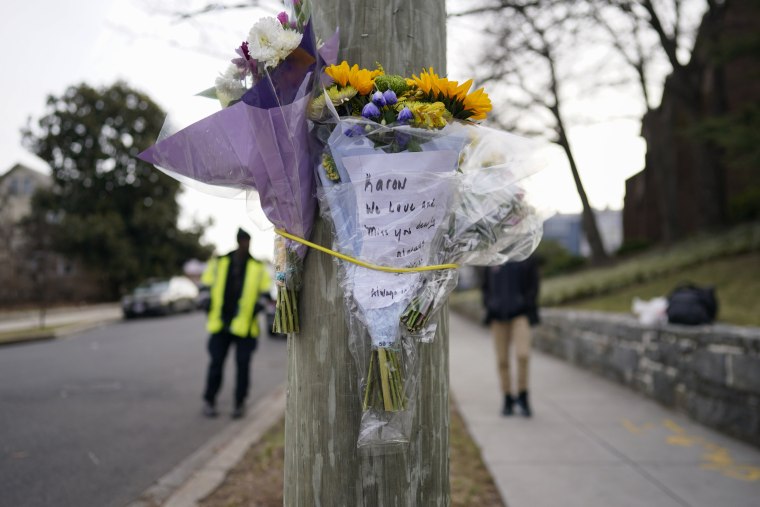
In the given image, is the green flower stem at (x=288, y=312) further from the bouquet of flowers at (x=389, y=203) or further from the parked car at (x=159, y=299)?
the parked car at (x=159, y=299)

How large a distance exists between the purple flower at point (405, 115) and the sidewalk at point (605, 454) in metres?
2.72

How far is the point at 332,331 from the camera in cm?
171

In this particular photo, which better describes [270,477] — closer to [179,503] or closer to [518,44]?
[179,503]

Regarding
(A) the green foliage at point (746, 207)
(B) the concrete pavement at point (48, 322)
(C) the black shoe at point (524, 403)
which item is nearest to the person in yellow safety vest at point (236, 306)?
(C) the black shoe at point (524, 403)

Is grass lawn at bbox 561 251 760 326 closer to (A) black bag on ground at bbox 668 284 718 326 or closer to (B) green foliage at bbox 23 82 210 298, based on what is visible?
(A) black bag on ground at bbox 668 284 718 326

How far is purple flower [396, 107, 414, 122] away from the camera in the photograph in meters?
1.60

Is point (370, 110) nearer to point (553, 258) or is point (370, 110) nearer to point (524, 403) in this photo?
point (524, 403)

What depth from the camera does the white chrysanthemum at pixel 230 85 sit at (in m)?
1.69

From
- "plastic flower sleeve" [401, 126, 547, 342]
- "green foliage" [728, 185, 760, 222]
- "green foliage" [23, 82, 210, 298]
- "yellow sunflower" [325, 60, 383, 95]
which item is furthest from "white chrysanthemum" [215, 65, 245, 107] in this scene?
"green foliage" [23, 82, 210, 298]

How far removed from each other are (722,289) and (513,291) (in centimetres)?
451

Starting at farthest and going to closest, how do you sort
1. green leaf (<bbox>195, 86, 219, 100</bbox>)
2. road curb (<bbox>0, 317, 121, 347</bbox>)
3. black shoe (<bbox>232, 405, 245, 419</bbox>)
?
road curb (<bbox>0, 317, 121, 347</bbox>) → black shoe (<bbox>232, 405, 245, 419</bbox>) → green leaf (<bbox>195, 86, 219, 100</bbox>)

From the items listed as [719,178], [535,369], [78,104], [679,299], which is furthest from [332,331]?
[78,104]

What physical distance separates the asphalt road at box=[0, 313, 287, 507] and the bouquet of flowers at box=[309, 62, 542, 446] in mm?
2702

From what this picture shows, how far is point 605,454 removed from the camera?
14.5 feet
